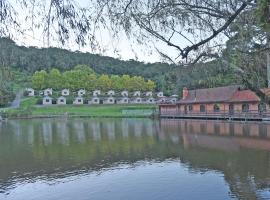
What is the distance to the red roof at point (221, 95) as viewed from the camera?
155 feet

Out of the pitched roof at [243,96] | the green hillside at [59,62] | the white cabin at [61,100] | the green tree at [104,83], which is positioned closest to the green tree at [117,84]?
the green tree at [104,83]

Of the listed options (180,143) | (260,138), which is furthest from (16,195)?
(260,138)

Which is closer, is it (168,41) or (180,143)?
(168,41)

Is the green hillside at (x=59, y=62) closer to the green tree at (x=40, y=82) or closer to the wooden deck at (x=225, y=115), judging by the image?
the wooden deck at (x=225, y=115)

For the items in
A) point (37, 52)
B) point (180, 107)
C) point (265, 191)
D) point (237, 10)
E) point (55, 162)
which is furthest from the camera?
point (180, 107)

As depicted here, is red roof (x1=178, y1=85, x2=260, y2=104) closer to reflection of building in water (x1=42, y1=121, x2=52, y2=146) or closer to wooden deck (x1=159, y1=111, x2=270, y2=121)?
wooden deck (x1=159, y1=111, x2=270, y2=121)

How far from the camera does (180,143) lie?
27844 mm

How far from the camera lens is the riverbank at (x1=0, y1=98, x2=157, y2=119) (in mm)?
71750

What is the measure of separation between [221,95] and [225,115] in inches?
160

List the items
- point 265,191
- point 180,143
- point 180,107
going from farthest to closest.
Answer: point 180,107 → point 180,143 → point 265,191

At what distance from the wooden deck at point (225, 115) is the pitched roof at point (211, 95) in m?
1.99

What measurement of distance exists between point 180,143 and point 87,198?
15.0 metres

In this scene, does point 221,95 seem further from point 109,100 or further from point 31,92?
point 31,92

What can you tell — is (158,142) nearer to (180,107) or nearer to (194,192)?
(194,192)
